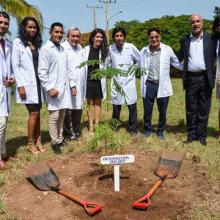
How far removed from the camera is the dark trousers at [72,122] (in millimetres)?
7446

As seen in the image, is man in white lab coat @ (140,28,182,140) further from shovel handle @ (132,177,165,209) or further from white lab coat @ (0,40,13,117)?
shovel handle @ (132,177,165,209)

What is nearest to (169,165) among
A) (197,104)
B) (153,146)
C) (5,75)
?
(153,146)

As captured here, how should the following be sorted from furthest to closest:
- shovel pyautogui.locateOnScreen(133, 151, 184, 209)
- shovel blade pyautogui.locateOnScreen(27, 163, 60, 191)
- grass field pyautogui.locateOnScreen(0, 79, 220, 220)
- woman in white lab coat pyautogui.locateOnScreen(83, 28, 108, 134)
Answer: woman in white lab coat pyautogui.locateOnScreen(83, 28, 108, 134)
shovel pyautogui.locateOnScreen(133, 151, 184, 209)
shovel blade pyautogui.locateOnScreen(27, 163, 60, 191)
grass field pyautogui.locateOnScreen(0, 79, 220, 220)

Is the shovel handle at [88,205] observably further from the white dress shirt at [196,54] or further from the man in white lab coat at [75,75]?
the white dress shirt at [196,54]

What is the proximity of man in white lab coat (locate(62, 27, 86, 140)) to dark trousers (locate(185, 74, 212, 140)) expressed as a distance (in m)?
1.85

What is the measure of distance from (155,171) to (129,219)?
136cm

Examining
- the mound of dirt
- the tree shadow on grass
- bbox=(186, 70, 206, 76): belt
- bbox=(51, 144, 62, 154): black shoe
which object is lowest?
the mound of dirt

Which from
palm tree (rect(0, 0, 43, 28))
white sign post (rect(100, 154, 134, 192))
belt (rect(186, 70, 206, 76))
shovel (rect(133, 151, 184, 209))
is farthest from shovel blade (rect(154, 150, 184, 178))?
palm tree (rect(0, 0, 43, 28))

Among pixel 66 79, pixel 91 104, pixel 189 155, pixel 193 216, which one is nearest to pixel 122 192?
pixel 193 216

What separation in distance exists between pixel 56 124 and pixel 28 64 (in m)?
1.08

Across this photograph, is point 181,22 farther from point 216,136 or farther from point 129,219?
point 129,219

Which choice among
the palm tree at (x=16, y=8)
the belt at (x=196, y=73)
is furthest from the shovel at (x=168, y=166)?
the palm tree at (x=16, y=8)

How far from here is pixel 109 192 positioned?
16.3 feet

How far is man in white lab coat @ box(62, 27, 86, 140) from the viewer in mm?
6934
